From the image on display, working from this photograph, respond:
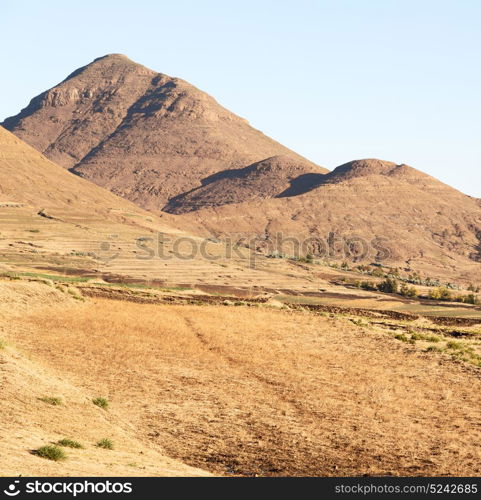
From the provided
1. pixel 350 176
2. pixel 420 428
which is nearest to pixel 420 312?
pixel 420 428

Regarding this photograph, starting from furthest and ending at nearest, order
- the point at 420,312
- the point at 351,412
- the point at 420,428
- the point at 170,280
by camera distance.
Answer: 1. the point at 170,280
2. the point at 420,312
3. the point at 351,412
4. the point at 420,428

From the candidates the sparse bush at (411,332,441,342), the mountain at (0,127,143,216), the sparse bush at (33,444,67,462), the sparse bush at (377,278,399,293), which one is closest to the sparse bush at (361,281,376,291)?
the sparse bush at (377,278,399,293)

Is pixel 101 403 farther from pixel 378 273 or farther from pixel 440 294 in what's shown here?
pixel 378 273

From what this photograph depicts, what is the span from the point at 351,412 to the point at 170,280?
5929 cm

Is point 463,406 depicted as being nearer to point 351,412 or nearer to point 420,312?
point 351,412

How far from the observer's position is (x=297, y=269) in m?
106

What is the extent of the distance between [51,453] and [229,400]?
9820mm

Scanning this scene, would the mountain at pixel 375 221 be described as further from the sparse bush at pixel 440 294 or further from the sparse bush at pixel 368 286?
the sparse bush at pixel 440 294

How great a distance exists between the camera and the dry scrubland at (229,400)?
706 inches

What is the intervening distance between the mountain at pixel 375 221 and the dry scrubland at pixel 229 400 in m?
102

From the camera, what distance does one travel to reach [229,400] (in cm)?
2464

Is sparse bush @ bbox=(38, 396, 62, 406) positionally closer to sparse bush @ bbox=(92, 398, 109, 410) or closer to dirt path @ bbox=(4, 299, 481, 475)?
sparse bush @ bbox=(92, 398, 109, 410)
